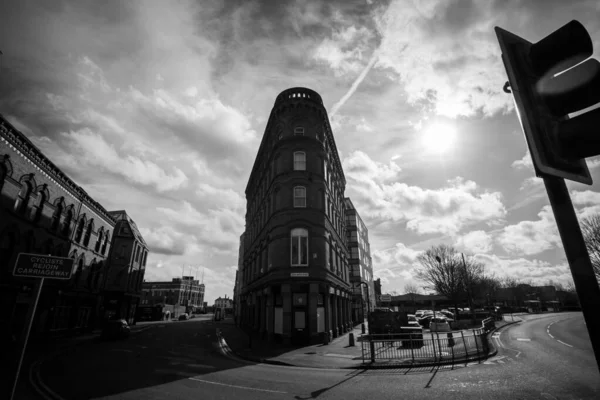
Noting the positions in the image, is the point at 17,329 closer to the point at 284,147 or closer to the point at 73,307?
the point at 73,307

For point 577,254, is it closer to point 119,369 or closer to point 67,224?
point 119,369

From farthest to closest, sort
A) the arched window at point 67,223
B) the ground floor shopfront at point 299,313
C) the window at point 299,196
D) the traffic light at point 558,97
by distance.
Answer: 1. the arched window at point 67,223
2. the window at point 299,196
3. the ground floor shopfront at point 299,313
4. the traffic light at point 558,97

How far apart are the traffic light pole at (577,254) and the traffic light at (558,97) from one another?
0.12m

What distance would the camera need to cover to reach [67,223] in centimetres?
2672

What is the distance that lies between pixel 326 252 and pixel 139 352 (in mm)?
15204

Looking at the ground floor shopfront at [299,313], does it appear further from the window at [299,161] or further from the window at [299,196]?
the window at [299,161]

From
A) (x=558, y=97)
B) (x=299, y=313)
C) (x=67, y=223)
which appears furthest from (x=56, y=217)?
(x=558, y=97)

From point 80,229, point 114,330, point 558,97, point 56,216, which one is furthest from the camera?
point 80,229

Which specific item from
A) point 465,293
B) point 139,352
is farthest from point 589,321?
point 465,293

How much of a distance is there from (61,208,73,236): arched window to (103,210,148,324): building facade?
403 inches

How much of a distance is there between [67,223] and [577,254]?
3451cm

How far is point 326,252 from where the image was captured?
80.6ft

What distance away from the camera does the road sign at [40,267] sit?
612 centimetres

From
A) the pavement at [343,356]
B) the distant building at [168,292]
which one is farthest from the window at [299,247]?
the distant building at [168,292]
